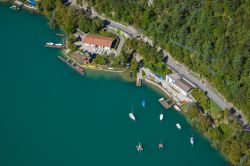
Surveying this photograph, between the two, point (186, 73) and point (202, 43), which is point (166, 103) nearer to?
point (186, 73)

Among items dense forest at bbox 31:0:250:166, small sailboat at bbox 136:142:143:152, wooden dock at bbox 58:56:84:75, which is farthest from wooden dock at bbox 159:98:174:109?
wooden dock at bbox 58:56:84:75

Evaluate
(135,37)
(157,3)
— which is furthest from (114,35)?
(157,3)

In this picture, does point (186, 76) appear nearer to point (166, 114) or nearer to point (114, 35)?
point (166, 114)

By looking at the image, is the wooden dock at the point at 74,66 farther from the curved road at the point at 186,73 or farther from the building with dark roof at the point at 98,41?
the curved road at the point at 186,73

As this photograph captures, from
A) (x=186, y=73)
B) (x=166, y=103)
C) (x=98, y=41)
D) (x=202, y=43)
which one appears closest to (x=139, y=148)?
(x=166, y=103)

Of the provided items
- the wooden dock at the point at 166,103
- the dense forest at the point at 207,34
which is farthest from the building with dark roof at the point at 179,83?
the dense forest at the point at 207,34
